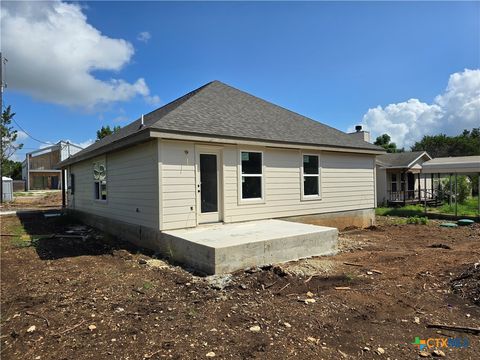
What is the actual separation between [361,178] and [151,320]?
1081 cm

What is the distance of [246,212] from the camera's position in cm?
919

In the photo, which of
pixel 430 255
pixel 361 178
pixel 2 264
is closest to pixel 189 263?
pixel 2 264

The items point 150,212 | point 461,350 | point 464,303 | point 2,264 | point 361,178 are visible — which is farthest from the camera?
point 361,178

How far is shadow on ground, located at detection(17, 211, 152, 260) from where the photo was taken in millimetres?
8289

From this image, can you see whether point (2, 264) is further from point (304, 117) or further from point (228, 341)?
point (304, 117)

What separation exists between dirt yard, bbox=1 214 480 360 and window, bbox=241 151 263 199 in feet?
9.65

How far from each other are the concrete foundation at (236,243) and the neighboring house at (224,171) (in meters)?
0.29

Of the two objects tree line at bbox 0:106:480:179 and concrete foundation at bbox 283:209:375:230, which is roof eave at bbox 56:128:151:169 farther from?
tree line at bbox 0:106:480:179

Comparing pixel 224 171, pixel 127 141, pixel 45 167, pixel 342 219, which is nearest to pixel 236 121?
pixel 224 171

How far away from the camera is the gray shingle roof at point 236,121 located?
8266mm

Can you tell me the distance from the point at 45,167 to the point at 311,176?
44.3 metres

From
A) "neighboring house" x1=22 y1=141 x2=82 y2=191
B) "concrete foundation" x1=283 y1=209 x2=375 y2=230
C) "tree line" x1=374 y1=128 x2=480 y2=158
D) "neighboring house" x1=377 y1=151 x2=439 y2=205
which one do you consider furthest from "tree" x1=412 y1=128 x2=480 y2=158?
"neighboring house" x1=22 y1=141 x2=82 y2=191

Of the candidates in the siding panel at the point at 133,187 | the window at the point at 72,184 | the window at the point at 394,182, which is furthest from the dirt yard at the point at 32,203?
the window at the point at 394,182

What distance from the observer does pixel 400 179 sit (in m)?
25.4
